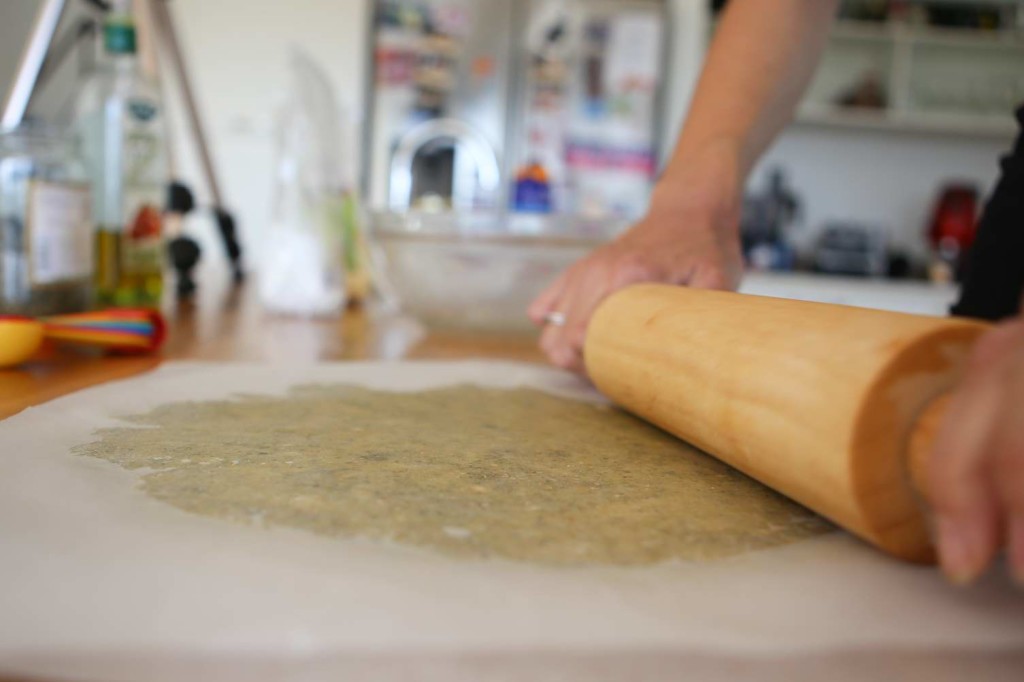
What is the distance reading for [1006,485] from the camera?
235 millimetres

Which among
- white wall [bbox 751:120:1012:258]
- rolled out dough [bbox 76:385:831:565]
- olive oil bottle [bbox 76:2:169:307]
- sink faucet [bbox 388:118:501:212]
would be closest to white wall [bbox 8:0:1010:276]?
white wall [bbox 751:120:1012:258]

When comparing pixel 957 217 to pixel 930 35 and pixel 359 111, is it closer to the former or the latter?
pixel 930 35

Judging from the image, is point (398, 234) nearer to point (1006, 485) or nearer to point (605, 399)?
point (605, 399)

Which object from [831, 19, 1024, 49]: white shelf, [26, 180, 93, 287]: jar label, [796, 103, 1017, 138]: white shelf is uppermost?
[831, 19, 1024, 49]: white shelf

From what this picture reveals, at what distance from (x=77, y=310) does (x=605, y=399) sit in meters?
0.51

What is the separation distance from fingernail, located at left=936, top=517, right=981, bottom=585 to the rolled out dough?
0.26 feet

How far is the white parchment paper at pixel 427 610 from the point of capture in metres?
0.22

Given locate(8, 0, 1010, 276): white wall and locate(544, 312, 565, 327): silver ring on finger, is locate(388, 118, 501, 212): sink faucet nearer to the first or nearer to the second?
locate(8, 0, 1010, 276): white wall

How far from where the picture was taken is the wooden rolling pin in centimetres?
29

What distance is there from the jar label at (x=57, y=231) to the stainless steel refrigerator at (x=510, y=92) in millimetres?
2769

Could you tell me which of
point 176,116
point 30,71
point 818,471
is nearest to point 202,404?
point 818,471

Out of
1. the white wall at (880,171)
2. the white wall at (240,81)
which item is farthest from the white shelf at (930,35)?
the white wall at (240,81)

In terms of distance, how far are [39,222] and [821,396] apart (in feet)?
2.17

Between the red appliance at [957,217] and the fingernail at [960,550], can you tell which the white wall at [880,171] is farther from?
the fingernail at [960,550]
